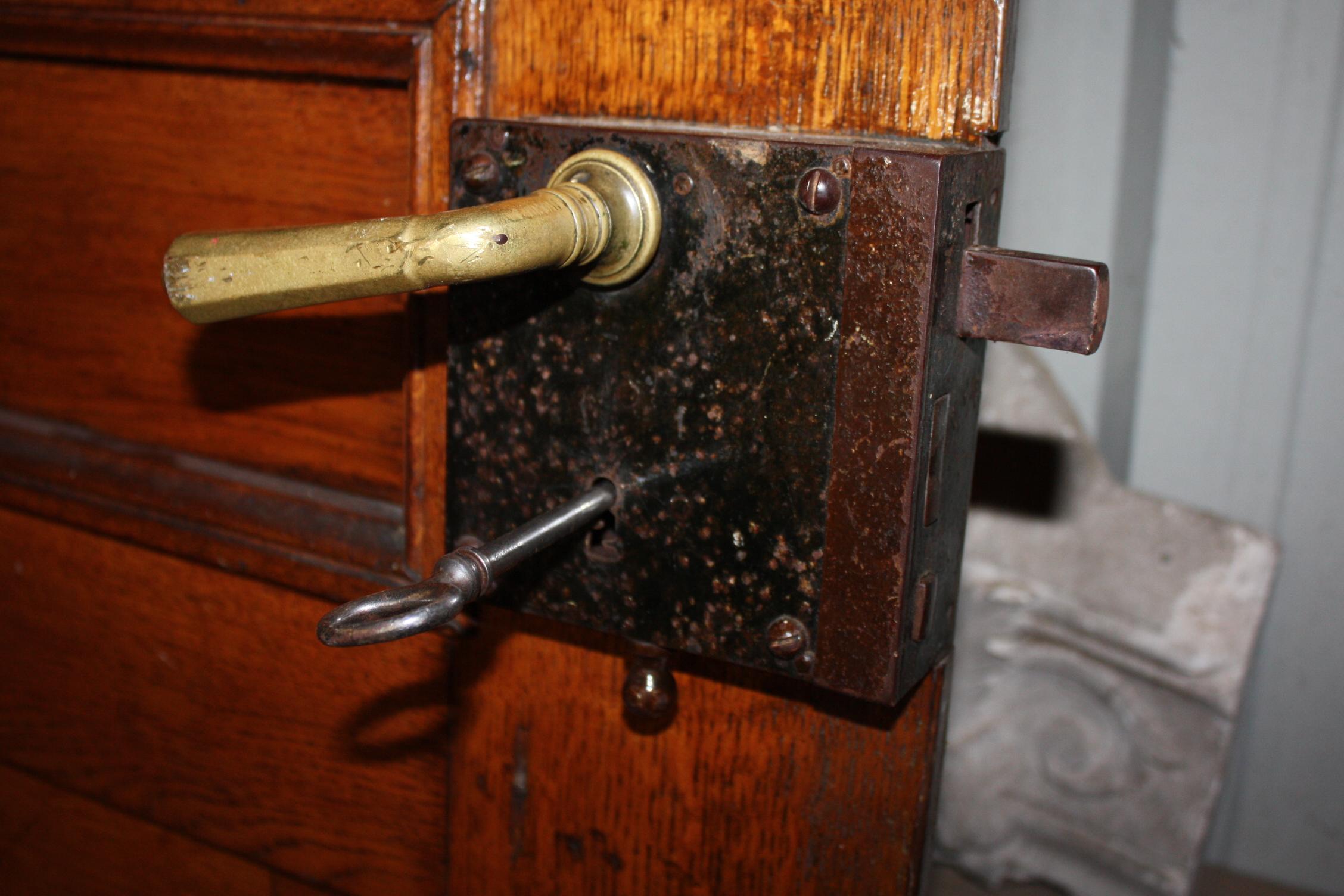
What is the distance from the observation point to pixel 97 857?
0.65 metres

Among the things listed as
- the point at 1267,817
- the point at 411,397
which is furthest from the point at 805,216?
the point at 1267,817

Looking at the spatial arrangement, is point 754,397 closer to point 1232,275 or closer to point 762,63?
point 762,63

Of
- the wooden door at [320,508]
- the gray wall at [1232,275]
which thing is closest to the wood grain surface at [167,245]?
the wooden door at [320,508]

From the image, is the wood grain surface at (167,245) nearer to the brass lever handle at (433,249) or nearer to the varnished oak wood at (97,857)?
the brass lever handle at (433,249)

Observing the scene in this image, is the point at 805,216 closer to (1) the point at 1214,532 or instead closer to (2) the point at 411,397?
(2) the point at 411,397

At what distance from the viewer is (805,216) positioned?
35cm

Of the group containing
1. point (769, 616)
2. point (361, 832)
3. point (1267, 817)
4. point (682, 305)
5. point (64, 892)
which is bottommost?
point (1267, 817)

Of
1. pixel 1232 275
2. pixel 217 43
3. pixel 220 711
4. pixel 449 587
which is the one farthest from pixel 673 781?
pixel 1232 275

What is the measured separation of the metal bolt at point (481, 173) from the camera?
40cm

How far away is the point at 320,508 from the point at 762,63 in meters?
0.29

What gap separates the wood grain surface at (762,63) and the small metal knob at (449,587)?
0.48ft

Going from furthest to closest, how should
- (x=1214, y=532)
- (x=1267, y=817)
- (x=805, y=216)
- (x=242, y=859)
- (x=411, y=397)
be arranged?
(x=1267, y=817) < (x=1214, y=532) < (x=242, y=859) < (x=411, y=397) < (x=805, y=216)

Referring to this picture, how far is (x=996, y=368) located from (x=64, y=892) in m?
0.86

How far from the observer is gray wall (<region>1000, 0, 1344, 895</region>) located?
39.8 inches
